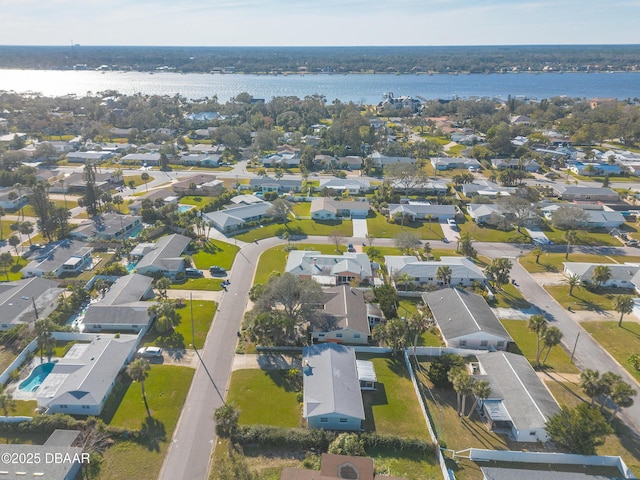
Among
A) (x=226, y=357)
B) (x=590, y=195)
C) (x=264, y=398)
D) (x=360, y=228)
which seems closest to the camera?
(x=264, y=398)

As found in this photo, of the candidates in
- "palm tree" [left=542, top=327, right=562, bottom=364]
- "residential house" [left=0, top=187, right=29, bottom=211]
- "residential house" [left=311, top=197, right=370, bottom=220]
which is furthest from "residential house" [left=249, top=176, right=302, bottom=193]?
"palm tree" [left=542, top=327, right=562, bottom=364]

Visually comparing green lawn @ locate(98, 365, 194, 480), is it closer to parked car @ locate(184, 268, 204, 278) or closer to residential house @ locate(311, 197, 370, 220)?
parked car @ locate(184, 268, 204, 278)

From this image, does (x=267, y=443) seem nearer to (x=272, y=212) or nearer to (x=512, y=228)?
(x=272, y=212)

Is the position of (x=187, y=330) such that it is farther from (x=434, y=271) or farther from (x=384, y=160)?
(x=384, y=160)

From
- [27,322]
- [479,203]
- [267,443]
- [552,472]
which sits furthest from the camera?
[479,203]

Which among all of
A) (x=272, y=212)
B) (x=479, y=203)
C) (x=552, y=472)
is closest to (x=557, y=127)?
(x=479, y=203)

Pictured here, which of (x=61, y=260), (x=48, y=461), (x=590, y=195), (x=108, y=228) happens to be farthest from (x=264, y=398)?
(x=590, y=195)

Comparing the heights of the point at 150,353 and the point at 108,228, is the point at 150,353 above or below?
below
